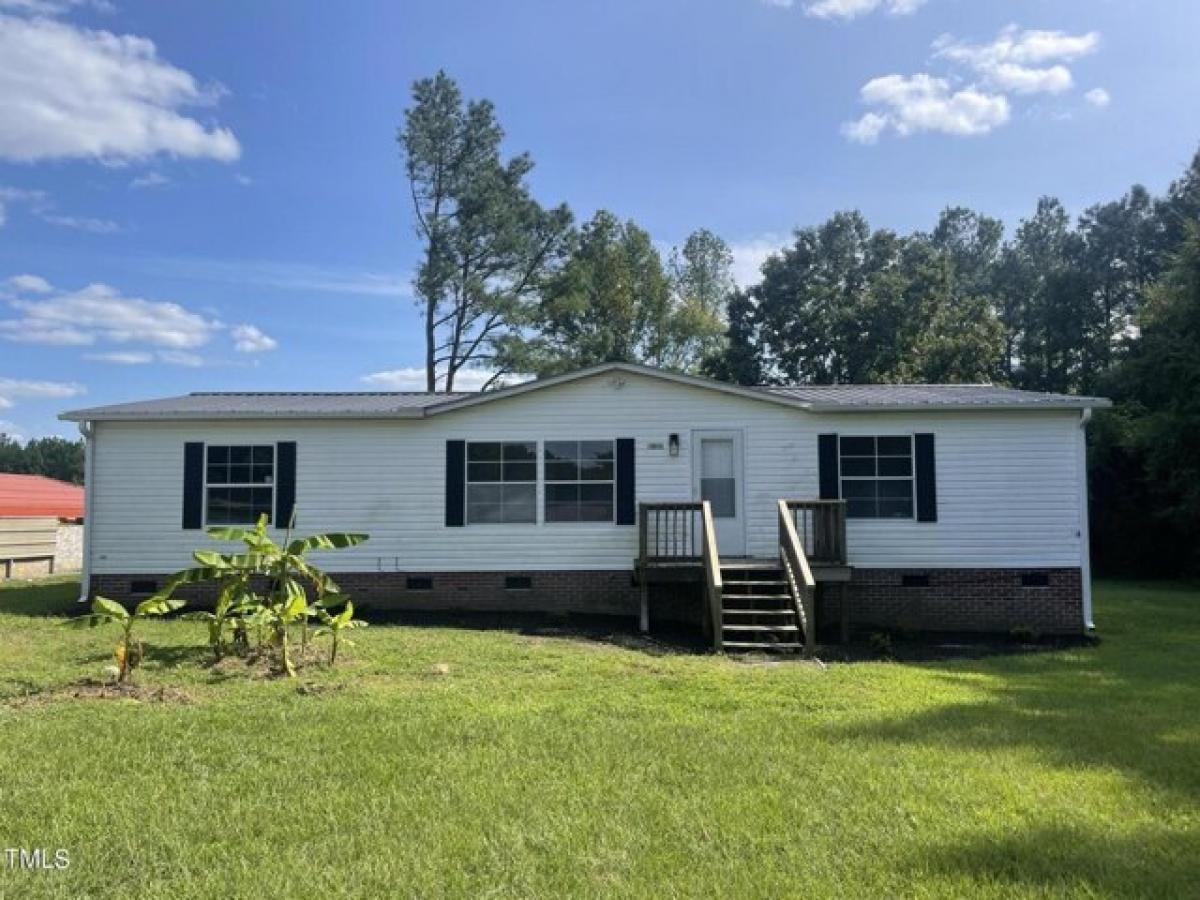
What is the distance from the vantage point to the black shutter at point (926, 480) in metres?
12.4

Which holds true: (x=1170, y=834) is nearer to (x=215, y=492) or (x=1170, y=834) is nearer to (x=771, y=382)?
(x=215, y=492)

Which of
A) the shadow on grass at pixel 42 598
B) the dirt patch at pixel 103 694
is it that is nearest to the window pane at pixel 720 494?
the dirt patch at pixel 103 694

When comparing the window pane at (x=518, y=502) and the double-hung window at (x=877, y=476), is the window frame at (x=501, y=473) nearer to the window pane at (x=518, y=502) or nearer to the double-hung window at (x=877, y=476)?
the window pane at (x=518, y=502)

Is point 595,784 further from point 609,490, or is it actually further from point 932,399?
point 932,399

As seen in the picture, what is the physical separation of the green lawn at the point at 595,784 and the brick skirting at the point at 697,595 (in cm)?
432

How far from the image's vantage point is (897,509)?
12.5m

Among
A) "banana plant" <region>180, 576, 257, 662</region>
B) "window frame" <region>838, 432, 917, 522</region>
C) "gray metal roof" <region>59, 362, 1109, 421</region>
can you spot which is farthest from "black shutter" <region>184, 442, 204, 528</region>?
"window frame" <region>838, 432, 917, 522</region>

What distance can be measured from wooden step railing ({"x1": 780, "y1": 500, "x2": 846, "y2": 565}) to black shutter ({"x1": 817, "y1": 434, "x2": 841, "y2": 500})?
0.47 m

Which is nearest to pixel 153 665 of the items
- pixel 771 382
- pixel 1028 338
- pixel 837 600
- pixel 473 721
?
pixel 473 721

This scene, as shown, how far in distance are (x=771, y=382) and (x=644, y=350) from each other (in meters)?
5.52

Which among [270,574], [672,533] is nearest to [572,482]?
[672,533]

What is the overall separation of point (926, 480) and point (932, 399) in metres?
1.21

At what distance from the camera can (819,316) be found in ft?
111

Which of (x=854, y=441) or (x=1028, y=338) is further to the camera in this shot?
(x=1028, y=338)
